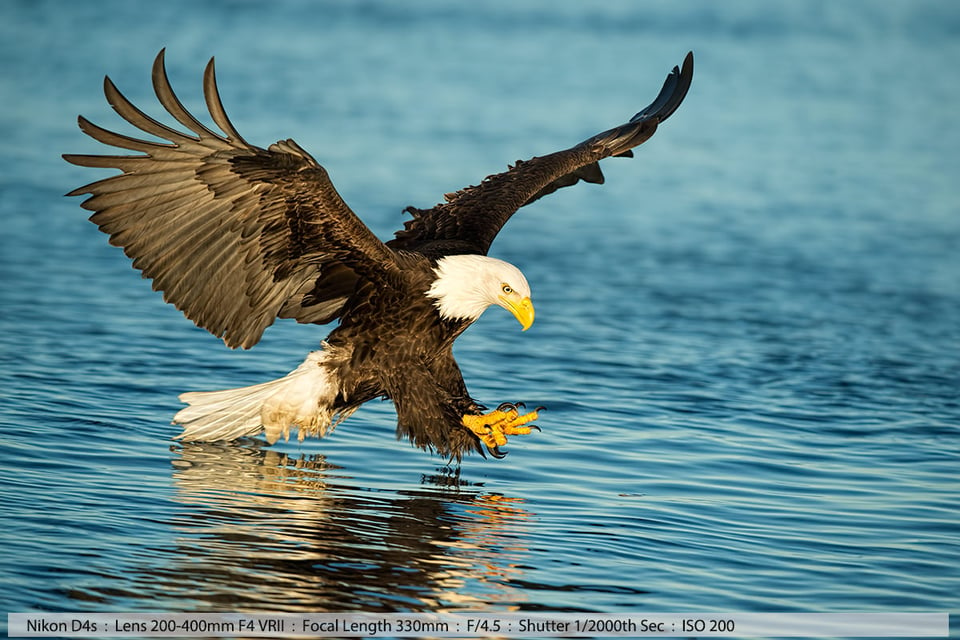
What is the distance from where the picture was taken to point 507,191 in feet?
23.2

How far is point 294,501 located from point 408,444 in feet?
4.12

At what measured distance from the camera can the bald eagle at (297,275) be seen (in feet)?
18.1

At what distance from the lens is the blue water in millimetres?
4988

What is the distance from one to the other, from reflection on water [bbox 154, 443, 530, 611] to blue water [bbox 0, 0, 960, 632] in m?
0.02

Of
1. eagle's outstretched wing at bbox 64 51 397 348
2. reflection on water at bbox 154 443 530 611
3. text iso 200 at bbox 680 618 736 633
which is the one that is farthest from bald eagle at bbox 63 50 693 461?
text iso 200 at bbox 680 618 736 633

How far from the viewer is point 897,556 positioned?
5.44 metres

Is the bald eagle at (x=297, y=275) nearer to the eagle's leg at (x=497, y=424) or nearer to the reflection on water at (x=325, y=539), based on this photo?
the eagle's leg at (x=497, y=424)

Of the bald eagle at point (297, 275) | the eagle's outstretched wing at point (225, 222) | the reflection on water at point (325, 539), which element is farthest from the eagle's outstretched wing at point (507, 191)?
the reflection on water at point (325, 539)

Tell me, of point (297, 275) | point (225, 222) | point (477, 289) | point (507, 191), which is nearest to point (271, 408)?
point (297, 275)

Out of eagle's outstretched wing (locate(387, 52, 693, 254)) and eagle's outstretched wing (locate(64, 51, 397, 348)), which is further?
eagle's outstretched wing (locate(387, 52, 693, 254))

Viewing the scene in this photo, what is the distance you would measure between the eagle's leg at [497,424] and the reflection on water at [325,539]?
25 cm

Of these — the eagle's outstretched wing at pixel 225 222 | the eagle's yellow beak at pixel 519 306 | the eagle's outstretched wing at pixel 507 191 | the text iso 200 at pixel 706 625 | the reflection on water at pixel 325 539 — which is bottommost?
the text iso 200 at pixel 706 625

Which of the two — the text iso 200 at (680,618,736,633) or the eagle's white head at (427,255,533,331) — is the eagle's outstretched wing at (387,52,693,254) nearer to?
the eagle's white head at (427,255,533,331)

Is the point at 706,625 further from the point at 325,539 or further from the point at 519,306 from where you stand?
the point at 519,306
